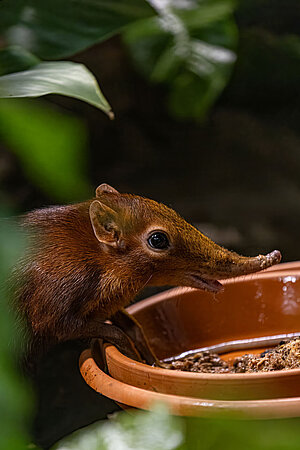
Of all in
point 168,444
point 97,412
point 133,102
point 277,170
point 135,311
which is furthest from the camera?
point 277,170

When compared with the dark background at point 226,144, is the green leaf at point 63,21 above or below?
above

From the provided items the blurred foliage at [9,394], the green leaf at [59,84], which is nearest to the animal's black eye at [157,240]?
the green leaf at [59,84]

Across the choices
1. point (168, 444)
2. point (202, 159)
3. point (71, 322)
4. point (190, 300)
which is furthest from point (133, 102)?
point (168, 444)

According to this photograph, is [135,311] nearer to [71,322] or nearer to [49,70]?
[71,322]

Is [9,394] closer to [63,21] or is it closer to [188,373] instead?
[188,373]

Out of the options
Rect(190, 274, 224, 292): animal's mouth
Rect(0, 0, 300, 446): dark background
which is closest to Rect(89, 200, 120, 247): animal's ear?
Rect(190, 274, 224, 292): animal's mouth

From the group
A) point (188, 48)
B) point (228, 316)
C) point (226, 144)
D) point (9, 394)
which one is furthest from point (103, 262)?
point (226, 144)

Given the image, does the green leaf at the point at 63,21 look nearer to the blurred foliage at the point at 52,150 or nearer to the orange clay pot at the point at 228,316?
the orange clay pot at the point at 228,316
